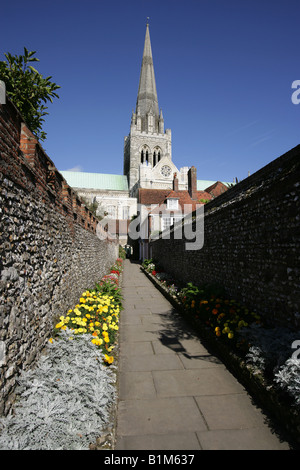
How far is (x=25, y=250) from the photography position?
11.2 ft

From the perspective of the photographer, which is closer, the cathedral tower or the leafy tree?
the leafy tree

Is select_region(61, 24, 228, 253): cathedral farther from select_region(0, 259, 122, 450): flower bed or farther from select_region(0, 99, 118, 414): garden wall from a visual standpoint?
select_region(0, 259, 122, 450): flower bed

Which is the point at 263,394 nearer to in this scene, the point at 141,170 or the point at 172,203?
the point at 172,203

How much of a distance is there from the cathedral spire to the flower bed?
62.9 metres

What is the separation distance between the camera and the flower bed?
2.36 metres

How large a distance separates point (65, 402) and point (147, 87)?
224 ft

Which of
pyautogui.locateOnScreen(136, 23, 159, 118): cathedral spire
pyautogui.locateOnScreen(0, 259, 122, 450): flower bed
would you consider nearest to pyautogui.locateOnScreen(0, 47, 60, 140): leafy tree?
pyautogui.locateOnScreen(0, 259, 122, 450): flower bed

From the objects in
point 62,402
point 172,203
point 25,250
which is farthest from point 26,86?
point 172,203

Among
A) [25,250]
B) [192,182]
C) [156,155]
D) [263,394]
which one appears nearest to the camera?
[263,394]

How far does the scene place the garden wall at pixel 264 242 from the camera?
428 cm

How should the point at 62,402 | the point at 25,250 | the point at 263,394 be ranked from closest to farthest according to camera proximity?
the point at 62,402 < the point at 263,394 < the point at 25,250

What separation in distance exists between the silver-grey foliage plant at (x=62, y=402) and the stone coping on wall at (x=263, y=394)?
2.01 meters

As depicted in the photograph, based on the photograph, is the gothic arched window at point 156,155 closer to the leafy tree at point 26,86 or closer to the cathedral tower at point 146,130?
the cathedral tower at point 146,130
